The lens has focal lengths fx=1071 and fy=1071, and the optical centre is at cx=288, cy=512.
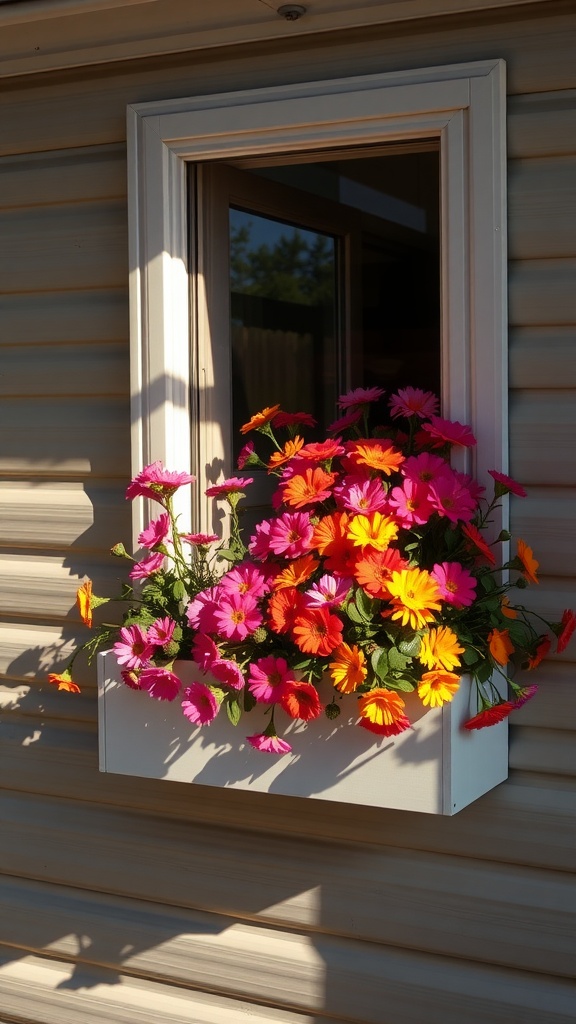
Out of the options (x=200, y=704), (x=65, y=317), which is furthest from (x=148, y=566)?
(x=65, y=317)

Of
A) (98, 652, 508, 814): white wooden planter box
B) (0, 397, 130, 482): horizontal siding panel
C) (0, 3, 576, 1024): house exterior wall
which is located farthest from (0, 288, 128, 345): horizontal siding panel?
(98, 652, 508, 814): white wooden planter box

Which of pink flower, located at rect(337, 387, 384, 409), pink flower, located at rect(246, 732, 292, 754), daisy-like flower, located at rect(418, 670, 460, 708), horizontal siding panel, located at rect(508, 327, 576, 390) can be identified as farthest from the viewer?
pink flower, located at rect(337, 387, 384, 409)

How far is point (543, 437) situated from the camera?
6.37 feet

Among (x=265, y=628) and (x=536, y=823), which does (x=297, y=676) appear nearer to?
(x=265, y=628)

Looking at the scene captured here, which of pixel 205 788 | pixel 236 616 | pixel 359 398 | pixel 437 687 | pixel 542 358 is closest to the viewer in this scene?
pixel 437 687

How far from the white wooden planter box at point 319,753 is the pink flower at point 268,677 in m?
0.09

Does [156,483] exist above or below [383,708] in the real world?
above

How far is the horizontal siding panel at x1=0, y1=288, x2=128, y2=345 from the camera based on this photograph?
2273mm

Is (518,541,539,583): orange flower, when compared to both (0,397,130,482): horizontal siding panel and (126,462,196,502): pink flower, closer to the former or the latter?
(126,462,196,502): pink flower

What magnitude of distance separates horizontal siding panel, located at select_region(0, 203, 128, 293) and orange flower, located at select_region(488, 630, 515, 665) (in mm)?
1081

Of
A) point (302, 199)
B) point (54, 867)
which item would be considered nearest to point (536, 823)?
point (54, 867)

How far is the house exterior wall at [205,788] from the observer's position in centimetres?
193

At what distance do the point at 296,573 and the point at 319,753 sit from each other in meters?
0.32

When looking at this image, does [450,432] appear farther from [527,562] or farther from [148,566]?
[148,566]
